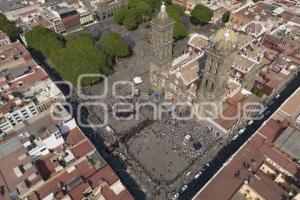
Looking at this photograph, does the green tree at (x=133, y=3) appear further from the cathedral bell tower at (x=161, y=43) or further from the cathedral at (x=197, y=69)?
the cathedral bell tower at (x=161, y=43)

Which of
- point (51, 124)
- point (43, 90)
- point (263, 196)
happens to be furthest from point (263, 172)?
point (43, 90)

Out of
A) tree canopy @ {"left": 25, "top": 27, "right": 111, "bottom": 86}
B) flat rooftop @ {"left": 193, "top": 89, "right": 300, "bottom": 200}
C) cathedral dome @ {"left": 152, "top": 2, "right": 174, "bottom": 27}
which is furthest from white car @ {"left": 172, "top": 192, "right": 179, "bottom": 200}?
tree canopy @ {"left": 25, "top": 27, "right": 111, "bottom": 86}

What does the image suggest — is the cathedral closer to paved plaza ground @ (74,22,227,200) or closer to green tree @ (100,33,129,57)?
paved plaza ground @ (74,22,227,200)

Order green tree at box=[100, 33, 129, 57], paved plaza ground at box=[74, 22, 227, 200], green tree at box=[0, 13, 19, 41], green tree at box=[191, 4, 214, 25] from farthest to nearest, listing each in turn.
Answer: green tree at box=[191, 4, 214, 25] < green tree at box=[0, 13, 19, 41] < green tree at box=[100, 33, 129, 57] < paved plaza ground at box=[74, 22, 227, 200]

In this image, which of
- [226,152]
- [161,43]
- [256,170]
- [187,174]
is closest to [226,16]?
[161,43]

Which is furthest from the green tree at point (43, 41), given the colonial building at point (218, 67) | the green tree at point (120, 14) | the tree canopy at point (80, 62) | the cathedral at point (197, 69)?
the colonial building at point (218, 67)

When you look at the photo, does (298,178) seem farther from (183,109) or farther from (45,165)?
(45,165)
